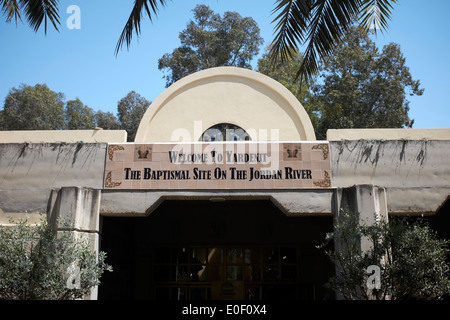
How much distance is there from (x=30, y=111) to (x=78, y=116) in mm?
4087

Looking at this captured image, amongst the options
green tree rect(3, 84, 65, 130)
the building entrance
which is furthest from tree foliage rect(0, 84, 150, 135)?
the building entrance

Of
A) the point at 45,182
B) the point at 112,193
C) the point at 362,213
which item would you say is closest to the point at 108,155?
the point at 112,193

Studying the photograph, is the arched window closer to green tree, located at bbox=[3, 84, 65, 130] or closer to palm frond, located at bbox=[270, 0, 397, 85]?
palm frond, located at bbox=[270, 0, 397, 85]

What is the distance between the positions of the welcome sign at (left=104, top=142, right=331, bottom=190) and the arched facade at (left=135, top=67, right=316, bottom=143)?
73.5 inches

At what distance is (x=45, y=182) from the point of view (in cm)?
1098

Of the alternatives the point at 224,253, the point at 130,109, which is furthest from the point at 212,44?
the point at 224,253

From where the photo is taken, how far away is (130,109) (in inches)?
1435

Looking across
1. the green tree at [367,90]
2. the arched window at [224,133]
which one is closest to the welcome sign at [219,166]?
the arched window at [224,133]

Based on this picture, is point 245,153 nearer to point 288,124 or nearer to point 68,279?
point 288,124

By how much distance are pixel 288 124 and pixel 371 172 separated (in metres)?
2.99

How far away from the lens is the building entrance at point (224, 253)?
15.0 metres

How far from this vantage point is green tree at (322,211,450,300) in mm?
8586

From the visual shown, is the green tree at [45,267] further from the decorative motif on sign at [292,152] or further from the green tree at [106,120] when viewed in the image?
the green tree at [106,120]

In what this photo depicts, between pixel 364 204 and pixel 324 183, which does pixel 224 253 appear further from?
pixel 364 204
